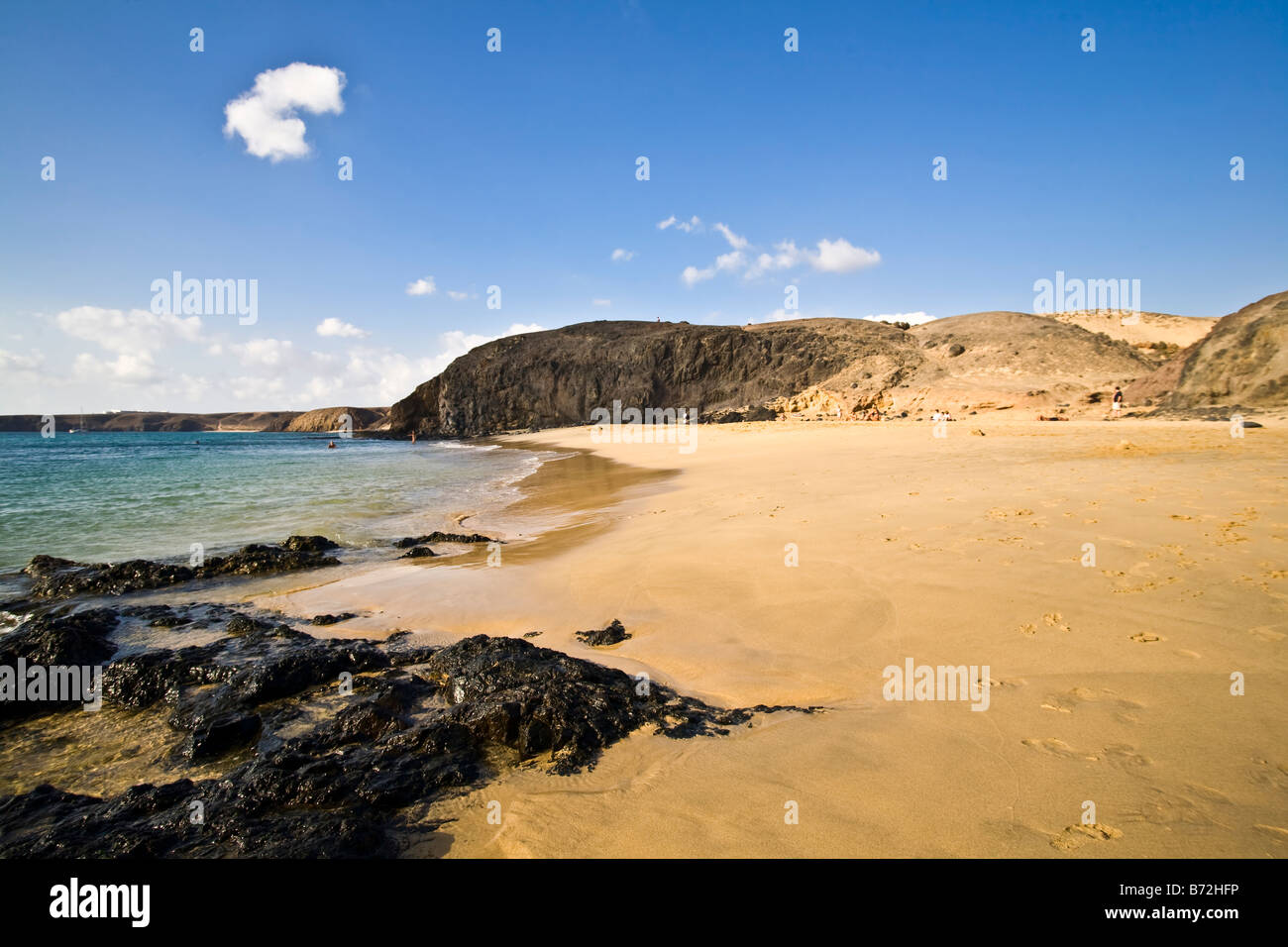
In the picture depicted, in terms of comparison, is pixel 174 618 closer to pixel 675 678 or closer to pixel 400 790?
pixel 400 790

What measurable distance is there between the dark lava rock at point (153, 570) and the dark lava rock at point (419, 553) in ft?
3.13

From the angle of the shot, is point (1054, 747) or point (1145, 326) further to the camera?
point (1145, 326)

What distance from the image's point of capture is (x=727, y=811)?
2.38 m

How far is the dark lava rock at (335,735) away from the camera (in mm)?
2404

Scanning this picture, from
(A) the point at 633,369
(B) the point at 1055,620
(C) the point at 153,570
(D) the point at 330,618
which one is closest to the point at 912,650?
(B) the point at 1055,620

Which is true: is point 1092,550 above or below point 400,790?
above

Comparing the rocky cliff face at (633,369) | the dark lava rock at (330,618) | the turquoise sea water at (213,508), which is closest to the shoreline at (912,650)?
the dark lava rock at (330,618)

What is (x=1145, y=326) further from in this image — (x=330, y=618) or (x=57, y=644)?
(x=57, y=644)

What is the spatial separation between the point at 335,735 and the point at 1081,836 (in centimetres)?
358

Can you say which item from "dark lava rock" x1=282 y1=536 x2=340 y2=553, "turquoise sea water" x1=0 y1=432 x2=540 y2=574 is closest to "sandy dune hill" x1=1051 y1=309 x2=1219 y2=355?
"turquoise sea water" x1=0 y1=432 x2=540 y2=574

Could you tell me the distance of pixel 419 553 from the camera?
26.8ft

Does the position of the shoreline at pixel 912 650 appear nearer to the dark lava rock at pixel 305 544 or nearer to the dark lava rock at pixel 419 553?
the dark lava rock at pixel 419 553
